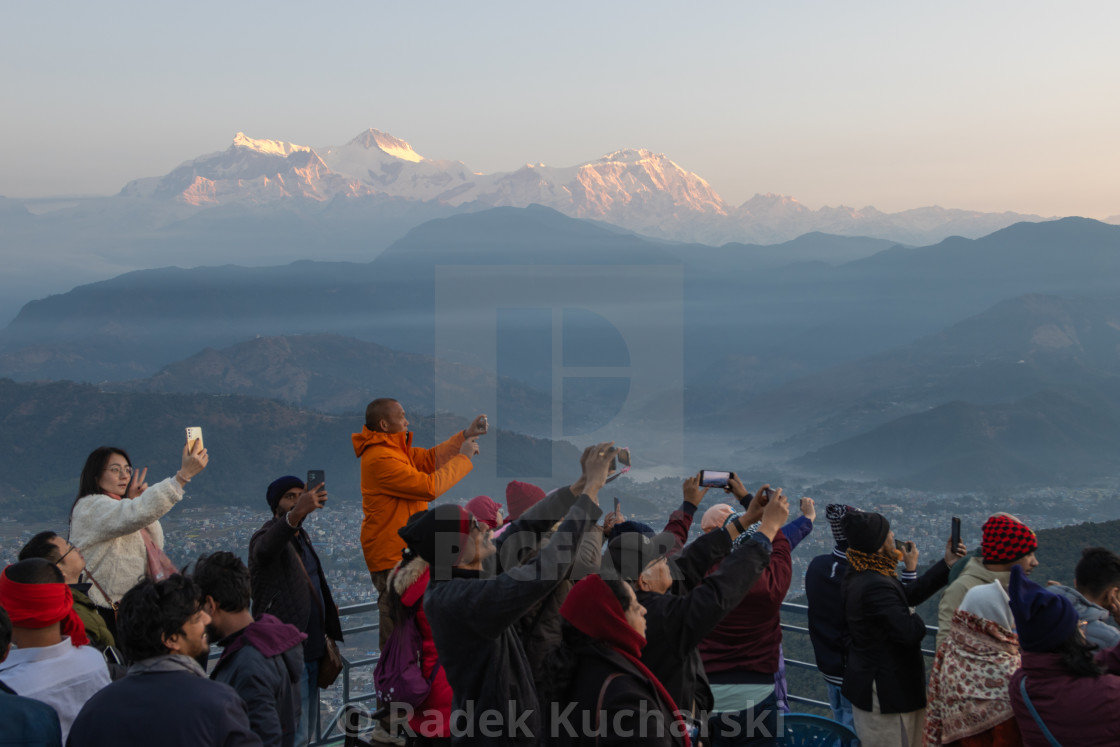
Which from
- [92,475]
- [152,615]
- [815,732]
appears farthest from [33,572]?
[815,732]

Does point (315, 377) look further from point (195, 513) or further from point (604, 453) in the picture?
point (604, 453)

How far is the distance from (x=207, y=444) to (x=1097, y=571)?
86.9m

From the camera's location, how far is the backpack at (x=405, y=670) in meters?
3.67

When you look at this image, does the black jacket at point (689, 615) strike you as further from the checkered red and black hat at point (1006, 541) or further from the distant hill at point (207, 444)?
the distant hill at point (207, 444)

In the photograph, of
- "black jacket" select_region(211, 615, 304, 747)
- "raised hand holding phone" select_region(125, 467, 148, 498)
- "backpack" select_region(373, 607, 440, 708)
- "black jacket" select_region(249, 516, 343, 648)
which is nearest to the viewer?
"black jacket" select_region(211, 615, 304, 747)

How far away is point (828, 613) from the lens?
470 centimetres

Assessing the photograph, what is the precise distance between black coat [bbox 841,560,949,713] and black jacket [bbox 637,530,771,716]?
51.6 inches

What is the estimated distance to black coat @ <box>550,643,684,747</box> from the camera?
273 cm

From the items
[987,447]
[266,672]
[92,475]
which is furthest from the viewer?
[987,447]

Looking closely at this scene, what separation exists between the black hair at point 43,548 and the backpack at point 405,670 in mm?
1665

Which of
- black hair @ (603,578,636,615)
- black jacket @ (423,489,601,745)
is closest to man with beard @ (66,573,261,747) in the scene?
black jacket @ (423,489,601,745)

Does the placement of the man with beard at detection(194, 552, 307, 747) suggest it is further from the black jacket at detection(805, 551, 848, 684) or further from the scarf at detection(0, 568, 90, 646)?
the black jacket at detection(805, 551, 848, 684)

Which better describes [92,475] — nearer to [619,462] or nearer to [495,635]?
[495,635]

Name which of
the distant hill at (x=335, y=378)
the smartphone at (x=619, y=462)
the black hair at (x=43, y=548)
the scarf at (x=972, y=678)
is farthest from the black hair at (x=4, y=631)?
the distant hill at (x=335, y=378)
